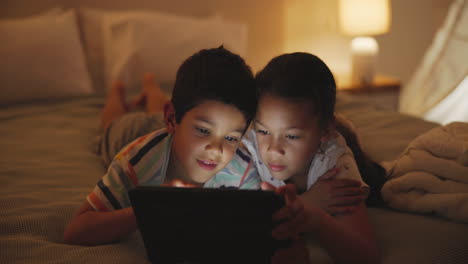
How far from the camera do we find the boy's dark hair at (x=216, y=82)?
2.34 feet

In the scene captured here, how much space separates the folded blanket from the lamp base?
150 centimetres

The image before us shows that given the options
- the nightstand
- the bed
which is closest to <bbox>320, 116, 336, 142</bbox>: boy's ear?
the bed

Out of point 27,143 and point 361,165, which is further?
point 27,143

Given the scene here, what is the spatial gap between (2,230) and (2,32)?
48.0 inches

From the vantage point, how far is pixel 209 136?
0.71 m

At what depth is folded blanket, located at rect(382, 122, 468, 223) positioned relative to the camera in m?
0.84

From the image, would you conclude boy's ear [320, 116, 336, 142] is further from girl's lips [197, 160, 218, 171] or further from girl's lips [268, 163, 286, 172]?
girl's lips [197, 160, 218, 171]

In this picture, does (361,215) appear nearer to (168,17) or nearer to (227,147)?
(227,147)

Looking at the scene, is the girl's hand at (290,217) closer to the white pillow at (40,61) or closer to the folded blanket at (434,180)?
the folded blanket at (434,180)

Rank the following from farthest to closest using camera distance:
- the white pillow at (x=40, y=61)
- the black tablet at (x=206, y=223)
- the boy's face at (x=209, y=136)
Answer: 1. the white pillow at (x=40, y=61)
2. the boy's face at (x=209, y=136)
3. the black tablet at (x=206, y=223)

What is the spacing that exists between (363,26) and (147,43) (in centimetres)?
123

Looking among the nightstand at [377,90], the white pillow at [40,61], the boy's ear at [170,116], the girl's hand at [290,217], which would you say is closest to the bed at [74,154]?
the white pillow at [40,61]

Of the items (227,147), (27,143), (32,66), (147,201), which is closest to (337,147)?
(227,147)

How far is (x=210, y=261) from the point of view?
0.70m
